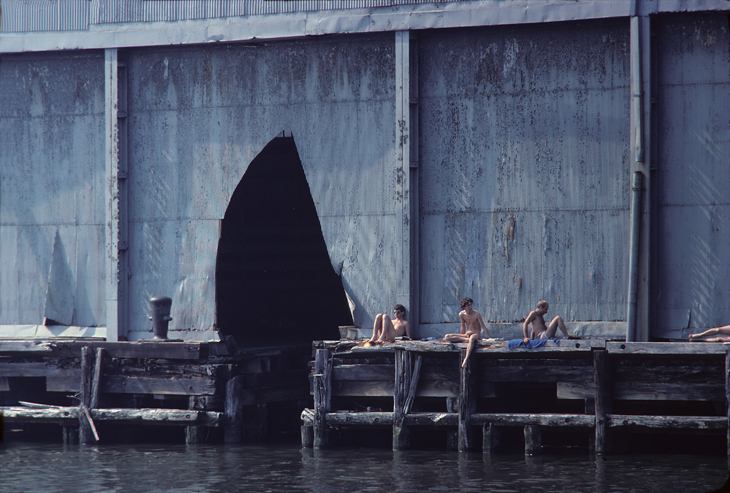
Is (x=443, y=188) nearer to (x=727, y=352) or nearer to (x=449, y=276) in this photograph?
(x=449, y=276)

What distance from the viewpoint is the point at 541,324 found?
49.1 feet

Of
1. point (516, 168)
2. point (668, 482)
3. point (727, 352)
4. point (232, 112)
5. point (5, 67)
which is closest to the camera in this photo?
point (668, 482)

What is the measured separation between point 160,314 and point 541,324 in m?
6.62

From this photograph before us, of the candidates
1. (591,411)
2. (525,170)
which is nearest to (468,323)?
(591,411)

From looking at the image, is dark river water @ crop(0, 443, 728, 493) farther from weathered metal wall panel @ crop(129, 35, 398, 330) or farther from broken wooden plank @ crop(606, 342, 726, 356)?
weathered metal wall panel @ crop(129, 35, 398, 330)

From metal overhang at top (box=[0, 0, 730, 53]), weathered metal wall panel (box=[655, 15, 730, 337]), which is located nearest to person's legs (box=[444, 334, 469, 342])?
weathered metal wall panel (box=[655, 15, 730, 337])

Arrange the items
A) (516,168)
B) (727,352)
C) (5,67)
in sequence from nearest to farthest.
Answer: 1. (727,352)
2. (516,168)
3. (5,67)

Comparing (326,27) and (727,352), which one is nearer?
(727,352)

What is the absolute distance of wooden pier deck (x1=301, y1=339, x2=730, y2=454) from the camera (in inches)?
549

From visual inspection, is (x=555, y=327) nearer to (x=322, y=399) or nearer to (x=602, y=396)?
(x=602, y=396)

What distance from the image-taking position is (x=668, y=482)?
12.3 m

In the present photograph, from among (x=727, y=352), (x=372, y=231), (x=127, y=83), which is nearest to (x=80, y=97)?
(x=127, y=83)

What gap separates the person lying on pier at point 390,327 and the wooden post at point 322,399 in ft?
2.95

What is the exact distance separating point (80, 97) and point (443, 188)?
7030mm
